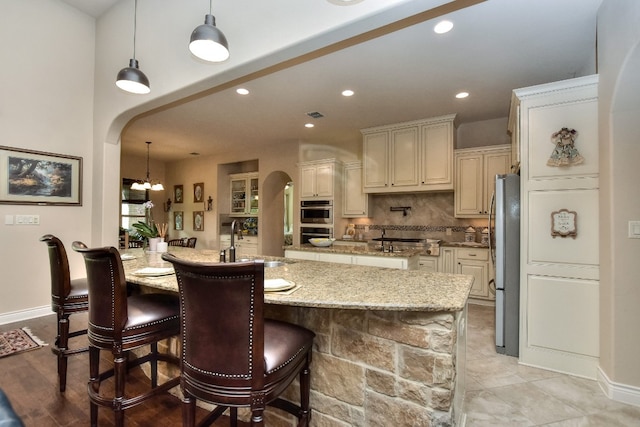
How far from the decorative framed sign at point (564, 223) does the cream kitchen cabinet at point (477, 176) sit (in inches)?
75.8

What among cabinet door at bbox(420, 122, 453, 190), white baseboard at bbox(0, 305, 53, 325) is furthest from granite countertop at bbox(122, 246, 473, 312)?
cabinet door at bbox(420, 122, 453, 190)

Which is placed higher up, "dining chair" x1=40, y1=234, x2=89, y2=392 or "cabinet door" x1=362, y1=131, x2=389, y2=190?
"cabinet door" x1=362, y1=131, x2=389, y2=190

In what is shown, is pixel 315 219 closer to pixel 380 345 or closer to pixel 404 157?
pixel 404 157

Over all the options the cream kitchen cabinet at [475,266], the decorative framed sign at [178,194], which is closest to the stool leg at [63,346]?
the cream kitchen cabinet at [475,266]

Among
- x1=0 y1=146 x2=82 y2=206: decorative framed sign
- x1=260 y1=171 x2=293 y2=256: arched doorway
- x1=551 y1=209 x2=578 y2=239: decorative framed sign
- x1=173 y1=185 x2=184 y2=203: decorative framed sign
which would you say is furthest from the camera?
x1=173 y1=185 x2=184 y2=203: decorative framed sign

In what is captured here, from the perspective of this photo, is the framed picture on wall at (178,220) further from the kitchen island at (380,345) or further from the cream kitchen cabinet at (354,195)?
the kitchen island at (380,345)

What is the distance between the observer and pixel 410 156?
4.62 meters

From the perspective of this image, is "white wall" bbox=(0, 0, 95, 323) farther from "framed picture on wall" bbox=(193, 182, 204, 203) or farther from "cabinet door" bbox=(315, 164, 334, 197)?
"framed picture on wall" bbox=(193, 182, 204, 203)

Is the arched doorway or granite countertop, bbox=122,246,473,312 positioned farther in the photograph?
the arched doorway

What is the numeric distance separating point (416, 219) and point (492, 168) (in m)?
1.40

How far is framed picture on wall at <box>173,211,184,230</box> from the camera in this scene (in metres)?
A: 7.81

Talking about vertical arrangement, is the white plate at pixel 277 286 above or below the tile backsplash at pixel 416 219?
below

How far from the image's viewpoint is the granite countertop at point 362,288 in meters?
1.18

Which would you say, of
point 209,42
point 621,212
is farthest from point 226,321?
point 621,212
